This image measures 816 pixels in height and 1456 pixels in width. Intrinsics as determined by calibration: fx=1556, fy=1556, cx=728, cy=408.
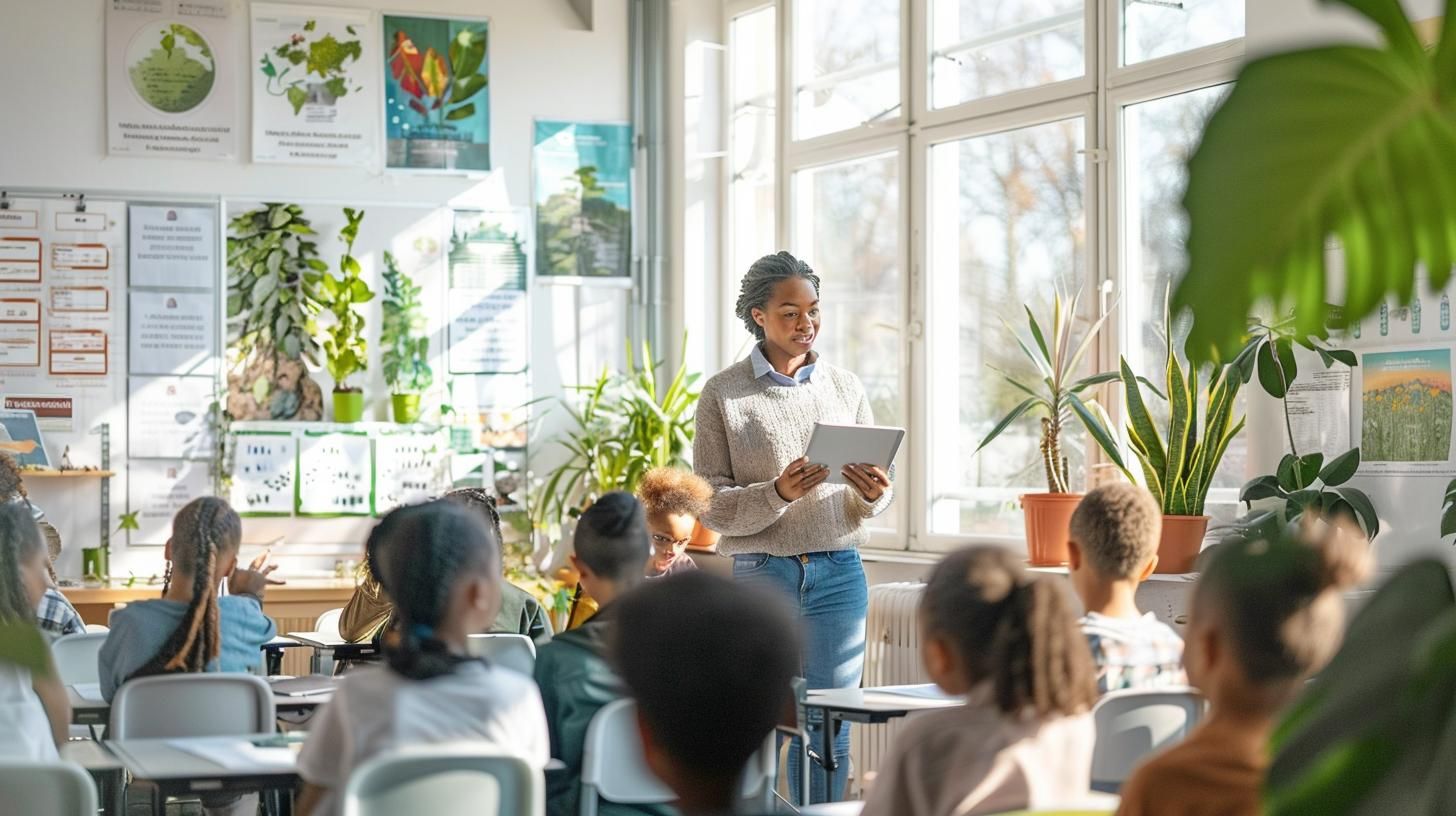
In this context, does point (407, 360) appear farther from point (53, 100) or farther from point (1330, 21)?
point (1330, 21)

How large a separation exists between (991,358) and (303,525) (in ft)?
9.95

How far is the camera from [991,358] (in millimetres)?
5836

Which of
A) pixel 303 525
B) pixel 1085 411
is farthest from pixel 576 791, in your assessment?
pixel 303 525

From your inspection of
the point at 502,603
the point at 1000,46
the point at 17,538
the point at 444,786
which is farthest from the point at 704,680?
the point at 1000,46

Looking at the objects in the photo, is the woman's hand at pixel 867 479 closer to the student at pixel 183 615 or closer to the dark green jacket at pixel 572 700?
the dark green jacket at pixel 572 700

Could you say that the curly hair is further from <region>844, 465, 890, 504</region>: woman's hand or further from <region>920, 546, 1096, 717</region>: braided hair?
<region>920, 546, 1096, 717</region>: braided hair

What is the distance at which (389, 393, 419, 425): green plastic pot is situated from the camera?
6.70 meters

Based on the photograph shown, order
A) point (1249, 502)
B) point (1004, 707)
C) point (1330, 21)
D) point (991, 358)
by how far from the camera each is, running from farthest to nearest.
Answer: point (991, 358) → point (1249, 502) → point (1330, 21) → point (1004, 707)

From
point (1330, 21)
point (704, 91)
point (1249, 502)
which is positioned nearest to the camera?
point (1330, 21)

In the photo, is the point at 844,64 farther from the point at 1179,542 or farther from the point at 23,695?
the point at 23,695

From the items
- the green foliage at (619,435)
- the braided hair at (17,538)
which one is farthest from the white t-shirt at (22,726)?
the green foliage at (619,435)

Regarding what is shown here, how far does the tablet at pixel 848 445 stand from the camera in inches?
154

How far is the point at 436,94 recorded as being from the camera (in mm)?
6910

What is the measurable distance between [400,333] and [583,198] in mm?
1058
